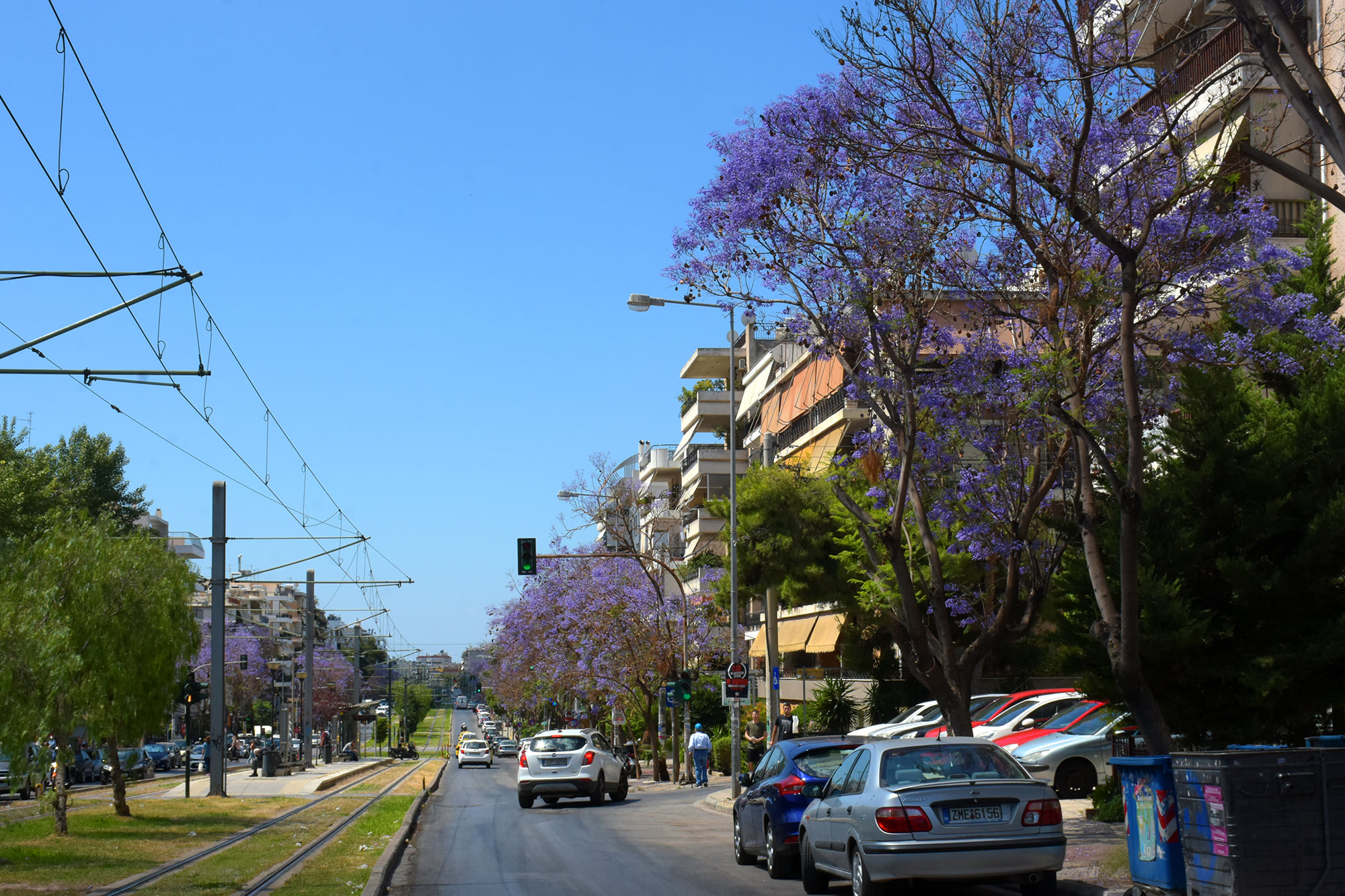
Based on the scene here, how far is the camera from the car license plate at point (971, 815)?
11336 mm

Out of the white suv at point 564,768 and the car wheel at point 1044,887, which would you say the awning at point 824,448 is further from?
the car wheel at point 1044,887

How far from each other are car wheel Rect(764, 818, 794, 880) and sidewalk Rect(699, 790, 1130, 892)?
3044mm

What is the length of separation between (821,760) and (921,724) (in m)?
15.6

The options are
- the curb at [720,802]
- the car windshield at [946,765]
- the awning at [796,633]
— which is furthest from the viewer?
the awning at [796,633]

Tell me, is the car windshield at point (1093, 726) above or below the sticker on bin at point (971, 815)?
above

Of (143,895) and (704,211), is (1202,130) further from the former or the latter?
(143,895)

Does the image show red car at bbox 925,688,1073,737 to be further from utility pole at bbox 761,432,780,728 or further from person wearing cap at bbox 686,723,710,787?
person wearing cap at bbox 686,723,710,787

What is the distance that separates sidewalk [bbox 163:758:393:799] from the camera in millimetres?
36156

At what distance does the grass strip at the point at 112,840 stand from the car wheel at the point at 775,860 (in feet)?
24.8

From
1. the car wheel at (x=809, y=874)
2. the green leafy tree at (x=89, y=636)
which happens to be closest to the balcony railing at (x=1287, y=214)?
the car wheel at (x=809, y=874)

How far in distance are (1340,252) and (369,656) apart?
163 metres

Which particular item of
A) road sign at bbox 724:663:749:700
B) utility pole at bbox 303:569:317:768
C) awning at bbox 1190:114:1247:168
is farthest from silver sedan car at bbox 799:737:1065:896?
utility pole at bbox 303:569:317:768

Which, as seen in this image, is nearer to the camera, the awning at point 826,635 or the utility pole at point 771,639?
the utility pole at point 771,639

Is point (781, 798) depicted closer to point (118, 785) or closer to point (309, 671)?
point (118, 785)
